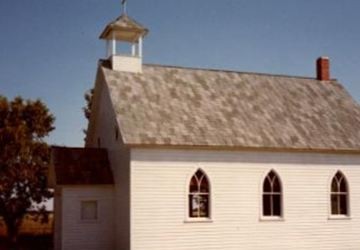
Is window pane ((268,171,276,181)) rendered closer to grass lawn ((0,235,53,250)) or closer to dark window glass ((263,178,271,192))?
dark window glass ((263,178,271,192))

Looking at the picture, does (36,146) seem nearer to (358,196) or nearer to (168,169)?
(168,169)

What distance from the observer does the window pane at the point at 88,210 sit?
79.7ft

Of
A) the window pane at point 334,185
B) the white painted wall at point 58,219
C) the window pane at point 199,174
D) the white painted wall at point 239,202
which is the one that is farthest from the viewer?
the window pane at point 334,185

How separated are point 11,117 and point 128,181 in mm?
15266

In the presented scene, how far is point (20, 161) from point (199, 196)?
1548 cm

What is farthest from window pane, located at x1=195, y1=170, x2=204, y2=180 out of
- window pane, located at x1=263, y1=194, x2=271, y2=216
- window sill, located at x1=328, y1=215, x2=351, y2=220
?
window sill, located at x1=328, y1=215, x2=351, y2=220

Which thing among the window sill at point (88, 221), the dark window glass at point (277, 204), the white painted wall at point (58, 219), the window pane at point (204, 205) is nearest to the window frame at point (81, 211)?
the window sill at point (88, 221)

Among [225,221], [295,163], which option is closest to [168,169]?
[225,221]

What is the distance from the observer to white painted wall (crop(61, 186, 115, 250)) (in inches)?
934

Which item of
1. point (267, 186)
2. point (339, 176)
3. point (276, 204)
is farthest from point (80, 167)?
point (339, 176)

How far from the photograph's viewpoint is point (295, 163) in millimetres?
25609

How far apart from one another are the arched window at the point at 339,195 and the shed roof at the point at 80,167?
35.4 ft

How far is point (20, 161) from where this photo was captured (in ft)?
114

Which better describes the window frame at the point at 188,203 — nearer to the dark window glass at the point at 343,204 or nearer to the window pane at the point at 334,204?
the window pane at the point at 334,204
